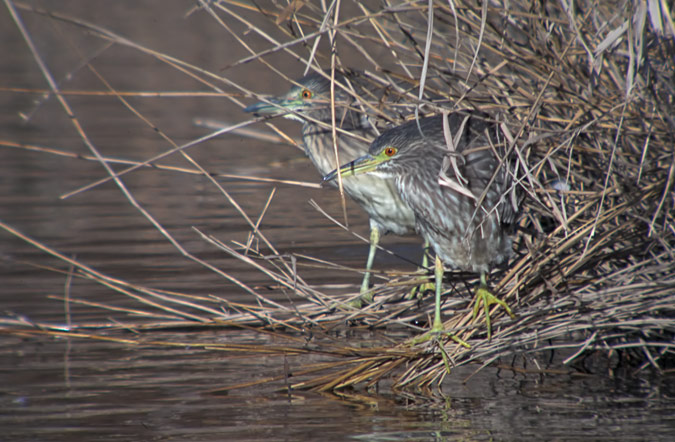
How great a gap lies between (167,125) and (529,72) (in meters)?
7.54

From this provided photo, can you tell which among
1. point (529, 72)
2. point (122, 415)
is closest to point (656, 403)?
point (529, 72)

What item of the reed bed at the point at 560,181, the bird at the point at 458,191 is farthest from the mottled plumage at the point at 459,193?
the reed bed at the point at 560,181

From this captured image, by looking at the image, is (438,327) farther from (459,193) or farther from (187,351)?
(187,351)

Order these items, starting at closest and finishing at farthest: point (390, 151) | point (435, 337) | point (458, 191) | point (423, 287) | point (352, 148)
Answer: point (458, 191) → point (435, 337) → point (390, 151) → point (423, 287) → point (352, 148)

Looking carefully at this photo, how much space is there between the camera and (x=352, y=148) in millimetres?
4449

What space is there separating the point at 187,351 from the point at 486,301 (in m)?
1.33

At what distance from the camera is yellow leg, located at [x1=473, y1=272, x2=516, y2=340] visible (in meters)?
3.46

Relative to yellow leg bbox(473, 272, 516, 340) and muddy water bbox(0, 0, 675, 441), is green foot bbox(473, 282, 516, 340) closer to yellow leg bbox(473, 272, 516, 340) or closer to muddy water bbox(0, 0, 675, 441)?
yellow leg bbox(473, 272, 516, 340)

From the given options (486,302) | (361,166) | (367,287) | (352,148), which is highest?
(352,148)

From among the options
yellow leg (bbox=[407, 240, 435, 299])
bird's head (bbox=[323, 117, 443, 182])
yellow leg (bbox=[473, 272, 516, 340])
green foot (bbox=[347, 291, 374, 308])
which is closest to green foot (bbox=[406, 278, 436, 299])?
yellow leg (bbox=[407, 240, 435, 299])

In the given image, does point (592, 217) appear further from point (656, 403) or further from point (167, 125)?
point (167, 125)

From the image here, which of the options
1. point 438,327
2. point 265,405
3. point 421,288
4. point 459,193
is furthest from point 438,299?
point 265,405

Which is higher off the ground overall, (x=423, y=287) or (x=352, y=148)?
(x=352, y=148)

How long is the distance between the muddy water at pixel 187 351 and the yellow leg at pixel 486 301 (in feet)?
0.96
